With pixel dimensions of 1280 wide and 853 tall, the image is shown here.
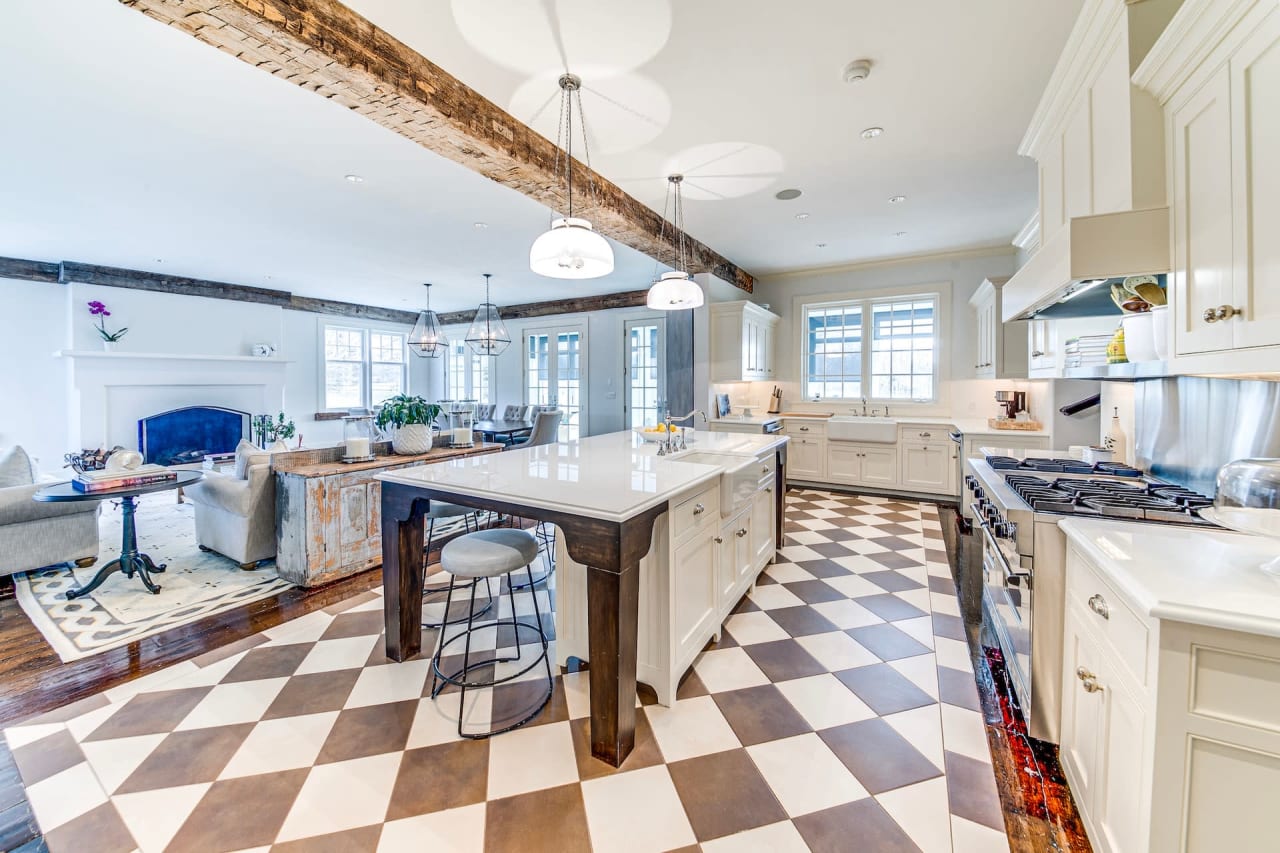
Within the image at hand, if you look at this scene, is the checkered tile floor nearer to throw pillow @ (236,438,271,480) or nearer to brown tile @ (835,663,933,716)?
brown tile @ (835,663,933,716)

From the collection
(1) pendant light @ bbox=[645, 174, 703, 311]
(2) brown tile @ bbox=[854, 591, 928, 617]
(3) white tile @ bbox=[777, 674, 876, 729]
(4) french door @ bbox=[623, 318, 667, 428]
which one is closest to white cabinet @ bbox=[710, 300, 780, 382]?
(1) pendant light @ bbox=[645, 174, 703, 311]

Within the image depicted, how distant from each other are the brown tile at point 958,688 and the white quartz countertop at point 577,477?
50.7 inches

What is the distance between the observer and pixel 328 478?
314 centimetres

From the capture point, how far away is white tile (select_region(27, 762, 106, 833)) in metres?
1.44

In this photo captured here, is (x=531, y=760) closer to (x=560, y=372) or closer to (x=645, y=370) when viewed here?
(x=645, y=370)

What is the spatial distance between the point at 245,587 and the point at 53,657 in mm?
839

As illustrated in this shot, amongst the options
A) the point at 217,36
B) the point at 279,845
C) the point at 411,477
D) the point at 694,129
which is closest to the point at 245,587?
the point at 411,477

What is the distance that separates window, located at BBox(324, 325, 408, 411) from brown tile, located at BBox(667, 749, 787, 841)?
887cm

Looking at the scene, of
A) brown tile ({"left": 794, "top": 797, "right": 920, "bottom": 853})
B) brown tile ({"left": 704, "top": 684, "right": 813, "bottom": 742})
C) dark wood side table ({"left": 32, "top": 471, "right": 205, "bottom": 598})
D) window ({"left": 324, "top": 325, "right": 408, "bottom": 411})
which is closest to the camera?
brown tile ({"left": 794, "top": 797, "right": 920, "bottom": 853})

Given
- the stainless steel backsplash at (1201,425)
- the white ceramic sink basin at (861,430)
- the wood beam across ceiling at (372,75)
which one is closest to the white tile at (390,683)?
the wood beam across ceiling at (372,75)

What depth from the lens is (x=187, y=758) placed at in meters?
1.67

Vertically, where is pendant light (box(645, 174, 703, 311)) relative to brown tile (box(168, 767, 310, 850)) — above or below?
above

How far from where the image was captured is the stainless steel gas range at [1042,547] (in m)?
1.55

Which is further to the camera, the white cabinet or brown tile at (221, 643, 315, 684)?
the white cabinet
